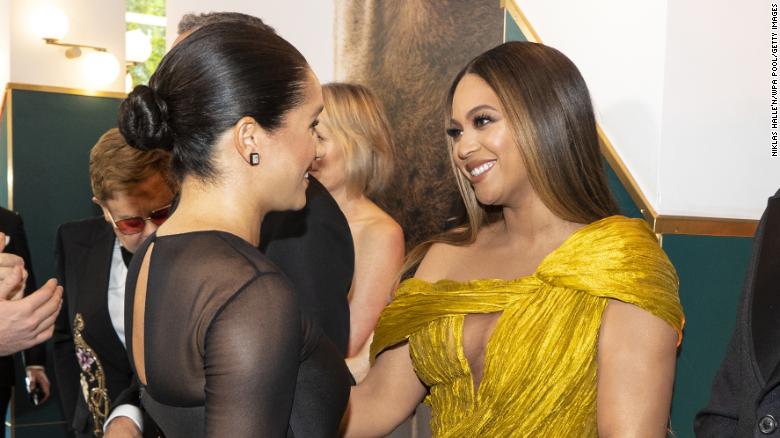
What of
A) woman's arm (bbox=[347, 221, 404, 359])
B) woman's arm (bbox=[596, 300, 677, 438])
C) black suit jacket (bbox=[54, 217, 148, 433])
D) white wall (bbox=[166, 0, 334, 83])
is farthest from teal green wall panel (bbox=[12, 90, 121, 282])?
woman's arm (bbox=[596, 300, 677, 438])

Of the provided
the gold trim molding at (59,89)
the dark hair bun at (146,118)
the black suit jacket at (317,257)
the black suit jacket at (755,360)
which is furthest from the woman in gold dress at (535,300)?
the gold trim molding at (59,89)

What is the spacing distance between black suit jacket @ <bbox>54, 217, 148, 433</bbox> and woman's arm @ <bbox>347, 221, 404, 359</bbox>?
2.54 feet

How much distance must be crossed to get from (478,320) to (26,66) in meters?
5.22

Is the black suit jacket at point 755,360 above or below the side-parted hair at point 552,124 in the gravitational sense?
below

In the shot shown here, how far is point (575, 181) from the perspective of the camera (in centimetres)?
216

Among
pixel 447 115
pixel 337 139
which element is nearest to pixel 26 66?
pixel 337 139

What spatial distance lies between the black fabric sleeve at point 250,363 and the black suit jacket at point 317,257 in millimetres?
775

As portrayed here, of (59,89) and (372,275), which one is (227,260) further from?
(59,89)

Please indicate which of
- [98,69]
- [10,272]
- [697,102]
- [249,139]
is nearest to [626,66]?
[697,102]

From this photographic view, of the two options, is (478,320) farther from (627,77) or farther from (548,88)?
(627,77)

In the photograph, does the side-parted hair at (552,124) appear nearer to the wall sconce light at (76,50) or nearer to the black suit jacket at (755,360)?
the black suit jacket at (755,360)

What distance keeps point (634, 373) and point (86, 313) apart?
1.94m

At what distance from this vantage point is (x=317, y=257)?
2242 millimetres

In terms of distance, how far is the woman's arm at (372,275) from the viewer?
306 cm
